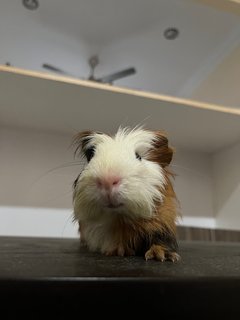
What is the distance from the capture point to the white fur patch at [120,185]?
509mm

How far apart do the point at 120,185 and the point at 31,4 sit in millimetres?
1615

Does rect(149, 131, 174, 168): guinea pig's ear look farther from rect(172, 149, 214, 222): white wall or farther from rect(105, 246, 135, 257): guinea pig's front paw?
rect(172, 149, 214, 222): white wall

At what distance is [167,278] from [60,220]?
3.73 ft

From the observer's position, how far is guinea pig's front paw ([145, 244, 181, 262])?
18.5 inches

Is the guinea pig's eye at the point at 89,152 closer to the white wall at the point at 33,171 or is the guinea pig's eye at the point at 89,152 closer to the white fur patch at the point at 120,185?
the white fur patch at the point at 120,185

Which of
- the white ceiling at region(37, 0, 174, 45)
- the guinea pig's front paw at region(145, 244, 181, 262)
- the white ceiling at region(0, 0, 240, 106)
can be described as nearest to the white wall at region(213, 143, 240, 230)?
the white ceiling at region(0, 0, 240, 106)

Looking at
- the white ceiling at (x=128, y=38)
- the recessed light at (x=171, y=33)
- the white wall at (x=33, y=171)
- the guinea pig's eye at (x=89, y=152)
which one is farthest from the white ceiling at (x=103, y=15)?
the guinea pig's eye at (x=89, y=152)

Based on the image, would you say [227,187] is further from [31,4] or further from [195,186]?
[31,4]

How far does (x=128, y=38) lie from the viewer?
2.00 metres

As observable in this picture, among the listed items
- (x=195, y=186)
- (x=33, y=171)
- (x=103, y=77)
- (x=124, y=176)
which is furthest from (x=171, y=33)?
(x=124, y=176)

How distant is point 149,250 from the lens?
497 millimetres
